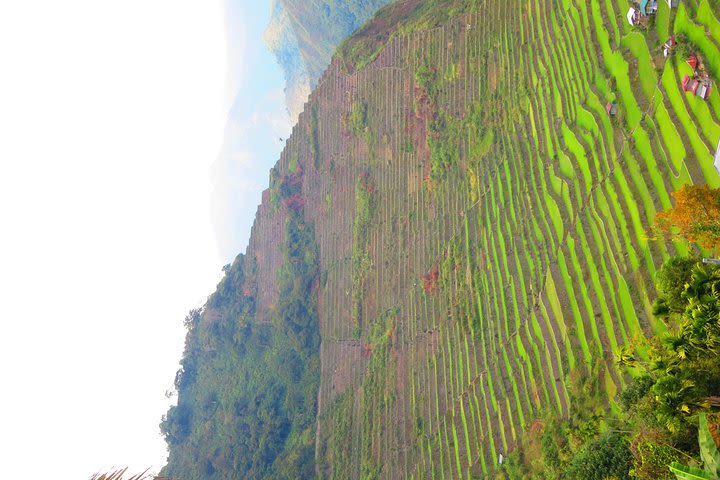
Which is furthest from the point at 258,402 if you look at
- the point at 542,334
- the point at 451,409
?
the point at 542,334

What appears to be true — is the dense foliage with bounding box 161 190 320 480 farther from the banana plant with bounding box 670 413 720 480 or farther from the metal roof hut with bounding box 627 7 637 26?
the banana plant with bounding box 670 413 720 480

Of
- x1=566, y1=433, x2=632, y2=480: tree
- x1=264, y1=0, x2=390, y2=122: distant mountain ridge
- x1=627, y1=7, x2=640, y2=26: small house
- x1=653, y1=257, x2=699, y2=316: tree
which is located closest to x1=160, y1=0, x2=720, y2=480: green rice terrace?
x1=627, y1=7, x2=640, y2=26: small house

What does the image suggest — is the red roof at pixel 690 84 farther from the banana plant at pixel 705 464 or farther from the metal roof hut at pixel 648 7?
the banana plant at pixel 705 464

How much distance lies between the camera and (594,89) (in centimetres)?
1380

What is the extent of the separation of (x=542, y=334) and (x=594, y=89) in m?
6.94

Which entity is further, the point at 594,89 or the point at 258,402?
the point at 258,402

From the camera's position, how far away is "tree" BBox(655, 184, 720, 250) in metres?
8.09

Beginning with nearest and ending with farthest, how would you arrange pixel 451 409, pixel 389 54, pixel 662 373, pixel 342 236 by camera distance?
pixel 662 373 → pixel 451 409 → pixel 389 54 → pixel 342 236

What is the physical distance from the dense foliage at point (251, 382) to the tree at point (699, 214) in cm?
2164

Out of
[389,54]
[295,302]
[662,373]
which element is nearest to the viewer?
[662,373]

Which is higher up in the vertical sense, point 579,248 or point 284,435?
point 579,248

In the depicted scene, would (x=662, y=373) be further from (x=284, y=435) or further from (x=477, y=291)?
(x=284, y=435)

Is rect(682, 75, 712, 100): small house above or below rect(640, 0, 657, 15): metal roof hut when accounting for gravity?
below

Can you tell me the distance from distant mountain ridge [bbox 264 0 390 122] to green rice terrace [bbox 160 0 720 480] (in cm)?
1241
